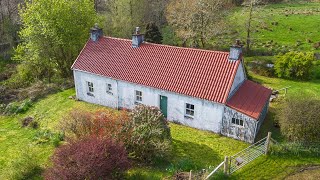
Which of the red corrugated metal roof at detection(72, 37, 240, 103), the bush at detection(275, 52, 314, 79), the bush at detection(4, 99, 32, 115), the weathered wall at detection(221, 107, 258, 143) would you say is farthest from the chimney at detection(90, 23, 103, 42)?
the bush at detection(275, 52, 314, 79)

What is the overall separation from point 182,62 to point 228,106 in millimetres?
5543

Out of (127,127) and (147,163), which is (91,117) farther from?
(147,163)

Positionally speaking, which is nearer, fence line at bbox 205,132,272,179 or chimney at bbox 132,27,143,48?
fence line at bbox 205,132,272,179

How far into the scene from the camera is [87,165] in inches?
686

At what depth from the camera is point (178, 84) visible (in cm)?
2567

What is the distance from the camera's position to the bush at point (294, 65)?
3672cm

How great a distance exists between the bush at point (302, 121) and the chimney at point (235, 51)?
515 cm

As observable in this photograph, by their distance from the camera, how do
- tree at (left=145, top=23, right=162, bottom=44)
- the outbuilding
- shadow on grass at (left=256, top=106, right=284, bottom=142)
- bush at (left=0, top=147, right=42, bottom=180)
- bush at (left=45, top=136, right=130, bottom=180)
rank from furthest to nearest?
tree at (left=145, top=23, right=162, bottom=44), shadow on grass at (left=256, top=106, right=284, bottom=142), the outbuilding, bush at (left=0, top=147, right=42, bottom=180), bush at (left=45, top=136, right=130, bottom=180)

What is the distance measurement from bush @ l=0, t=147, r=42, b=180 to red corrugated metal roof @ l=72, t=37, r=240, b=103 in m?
9.85

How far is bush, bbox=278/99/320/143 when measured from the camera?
72.1ft

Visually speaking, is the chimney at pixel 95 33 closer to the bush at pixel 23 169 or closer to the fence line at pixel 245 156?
the bush at pixel 23 169

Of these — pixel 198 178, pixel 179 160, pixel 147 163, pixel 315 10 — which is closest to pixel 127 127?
pixel 147 163

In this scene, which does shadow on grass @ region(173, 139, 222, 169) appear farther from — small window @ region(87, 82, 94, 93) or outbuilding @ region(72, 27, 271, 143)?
small window @ region(87, 82, 94, 93)

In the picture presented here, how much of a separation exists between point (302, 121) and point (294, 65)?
16589 millimetres
